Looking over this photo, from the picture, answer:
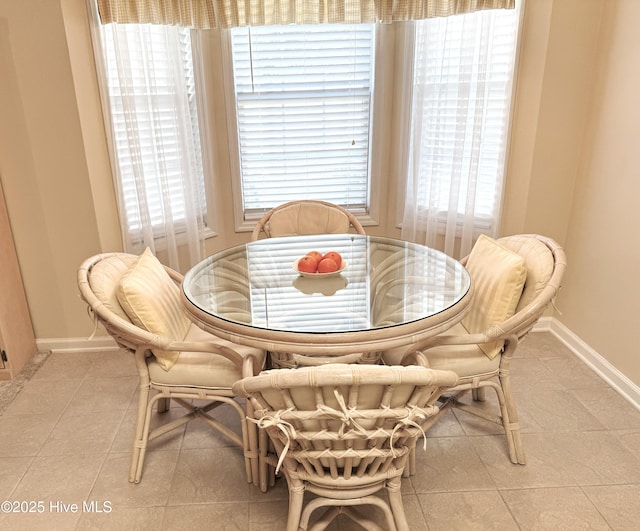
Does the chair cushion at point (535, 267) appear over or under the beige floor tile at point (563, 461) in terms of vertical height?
over

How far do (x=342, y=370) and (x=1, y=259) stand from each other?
92.8 inches

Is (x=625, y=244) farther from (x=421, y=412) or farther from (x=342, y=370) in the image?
(x=342, y=370)

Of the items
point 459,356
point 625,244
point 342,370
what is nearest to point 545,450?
point 459,356

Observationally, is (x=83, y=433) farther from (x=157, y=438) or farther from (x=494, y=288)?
(x=494, y=288)

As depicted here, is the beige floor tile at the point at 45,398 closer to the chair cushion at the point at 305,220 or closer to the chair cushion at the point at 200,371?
the chair cushion at the point at 200,371

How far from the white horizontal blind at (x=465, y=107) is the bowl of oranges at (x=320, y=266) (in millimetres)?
1284

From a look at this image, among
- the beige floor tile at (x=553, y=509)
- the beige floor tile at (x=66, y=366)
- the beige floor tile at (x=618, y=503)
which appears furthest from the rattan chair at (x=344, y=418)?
the beige floor tile at (x=66, y=366)

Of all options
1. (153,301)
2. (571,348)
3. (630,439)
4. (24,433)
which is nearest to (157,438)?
(24,433)

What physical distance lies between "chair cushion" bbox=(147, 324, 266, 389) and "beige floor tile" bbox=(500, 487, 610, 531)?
1.10 metres

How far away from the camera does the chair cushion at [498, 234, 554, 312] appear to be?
1.87m

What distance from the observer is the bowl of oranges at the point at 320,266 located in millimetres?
2018

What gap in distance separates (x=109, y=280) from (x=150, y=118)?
3.96 ft

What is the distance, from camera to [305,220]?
9.41 feet

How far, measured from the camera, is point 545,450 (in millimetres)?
2139
